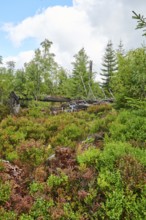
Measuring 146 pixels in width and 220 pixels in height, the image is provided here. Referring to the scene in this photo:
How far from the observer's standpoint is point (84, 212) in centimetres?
650

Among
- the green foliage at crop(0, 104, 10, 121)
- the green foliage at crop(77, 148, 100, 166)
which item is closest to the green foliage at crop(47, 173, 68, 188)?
the green foliage at crop(77, 148, 100, 166)

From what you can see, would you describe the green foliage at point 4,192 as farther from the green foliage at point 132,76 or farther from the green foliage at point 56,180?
the green foliage at point 132,76

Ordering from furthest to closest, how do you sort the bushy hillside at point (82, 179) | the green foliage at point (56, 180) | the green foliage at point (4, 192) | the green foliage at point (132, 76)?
1. the green foliage at point (132, 76)
2. the green foliage at point (56, 180)
3. the green foliage at point (4, 192)
4. the bushy hillside at point (82, 179)

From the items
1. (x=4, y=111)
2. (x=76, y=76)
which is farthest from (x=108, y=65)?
(x=4, y=111)

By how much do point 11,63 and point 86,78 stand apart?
14633 mm

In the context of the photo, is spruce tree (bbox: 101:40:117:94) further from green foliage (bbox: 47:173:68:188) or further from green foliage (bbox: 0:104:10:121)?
green foliage (bbox: 47:173:68:188)

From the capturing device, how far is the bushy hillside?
6.47 meters

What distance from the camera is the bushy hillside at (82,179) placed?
6.47 metres

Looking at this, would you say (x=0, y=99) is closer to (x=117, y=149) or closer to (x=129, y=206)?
(x=117, y=149)

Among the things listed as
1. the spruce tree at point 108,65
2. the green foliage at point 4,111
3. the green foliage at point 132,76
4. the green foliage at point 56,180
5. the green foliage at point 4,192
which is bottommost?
the green foliage at point 4,192

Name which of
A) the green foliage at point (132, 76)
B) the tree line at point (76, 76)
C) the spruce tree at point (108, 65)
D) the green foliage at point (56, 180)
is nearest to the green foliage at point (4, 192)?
the green foliage at point (56, 180)

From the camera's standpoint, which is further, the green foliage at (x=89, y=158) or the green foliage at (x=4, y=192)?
the green foliage at (x=89, y=158)

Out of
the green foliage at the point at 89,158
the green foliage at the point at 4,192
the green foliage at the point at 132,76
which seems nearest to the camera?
the green foliage at the point at 4,192

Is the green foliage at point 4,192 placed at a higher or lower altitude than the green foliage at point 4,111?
lower
